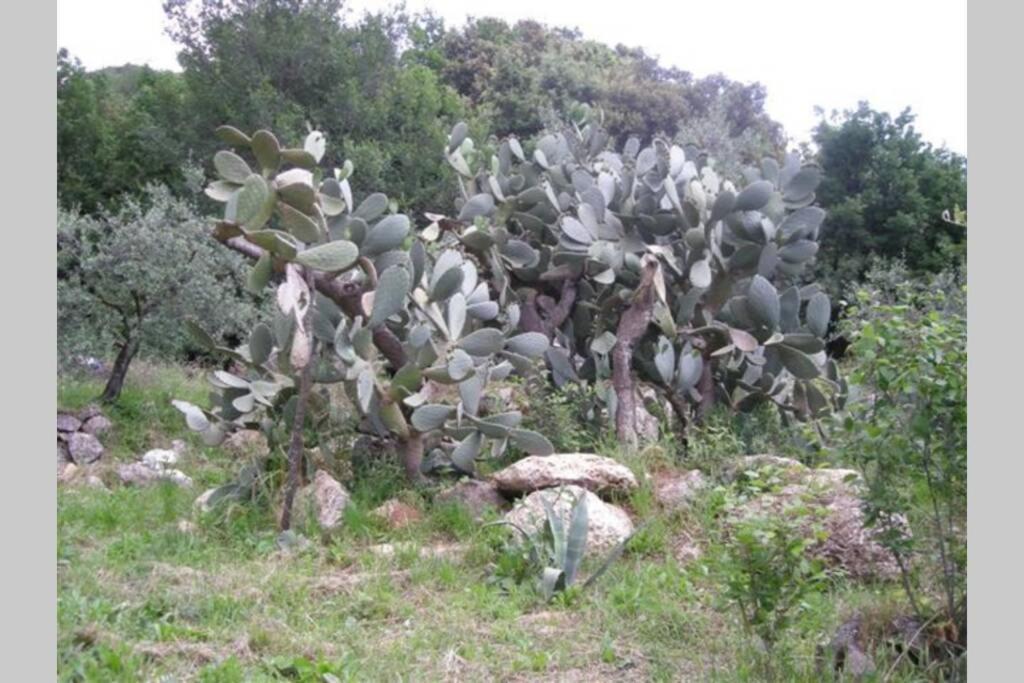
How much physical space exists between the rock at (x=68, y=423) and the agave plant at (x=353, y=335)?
284cm

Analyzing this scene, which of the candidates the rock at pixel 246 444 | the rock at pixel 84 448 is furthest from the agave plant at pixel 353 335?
the rock at pixel 84 448

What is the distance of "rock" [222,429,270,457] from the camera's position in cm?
634

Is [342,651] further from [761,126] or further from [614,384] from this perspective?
[761,126]

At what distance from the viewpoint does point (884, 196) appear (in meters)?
13.1

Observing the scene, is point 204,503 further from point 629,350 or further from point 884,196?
point 884,196

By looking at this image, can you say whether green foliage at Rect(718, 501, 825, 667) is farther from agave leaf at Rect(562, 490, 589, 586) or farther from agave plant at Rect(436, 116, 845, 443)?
agave plant at Rect(436, 116, 845, 443)

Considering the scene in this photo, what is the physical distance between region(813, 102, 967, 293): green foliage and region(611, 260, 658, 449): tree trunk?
6.98m

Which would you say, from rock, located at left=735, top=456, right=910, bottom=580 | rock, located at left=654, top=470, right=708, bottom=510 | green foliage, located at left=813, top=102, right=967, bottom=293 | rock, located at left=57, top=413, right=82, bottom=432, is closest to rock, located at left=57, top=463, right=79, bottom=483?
rock, located at left=57, top=413, right=82, bottom=432

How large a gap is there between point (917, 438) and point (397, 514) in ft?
8.71

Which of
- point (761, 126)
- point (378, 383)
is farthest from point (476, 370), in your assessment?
point (761, 126)

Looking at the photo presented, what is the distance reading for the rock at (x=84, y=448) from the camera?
741cm

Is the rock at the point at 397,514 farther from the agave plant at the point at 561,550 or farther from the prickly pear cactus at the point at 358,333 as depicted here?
the agave plant at the point at 561,550

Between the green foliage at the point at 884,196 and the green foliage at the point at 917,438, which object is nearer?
the green foliage at the point at 917,438

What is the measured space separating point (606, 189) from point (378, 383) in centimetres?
222
